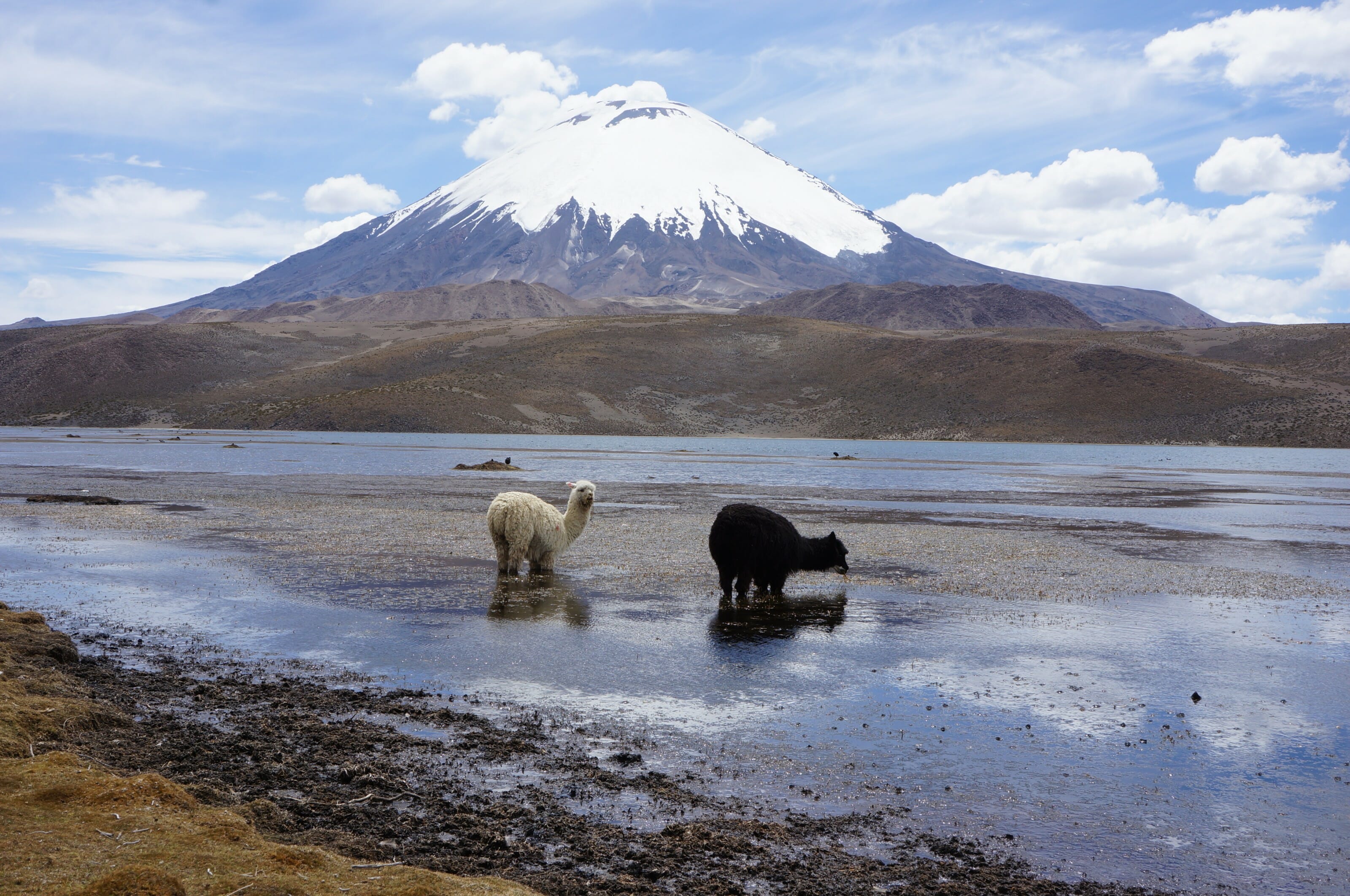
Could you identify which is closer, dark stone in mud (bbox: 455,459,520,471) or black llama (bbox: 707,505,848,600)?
black llama (bbox: 707,505,848,600)

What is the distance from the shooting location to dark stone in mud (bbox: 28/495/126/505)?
918 inches

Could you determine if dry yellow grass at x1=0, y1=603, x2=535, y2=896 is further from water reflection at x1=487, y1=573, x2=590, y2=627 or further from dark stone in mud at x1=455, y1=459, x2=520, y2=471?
dark stone in mud at x1=455, y1=459, x2=520, y2=471

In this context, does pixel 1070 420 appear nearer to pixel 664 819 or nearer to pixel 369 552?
pixel 369 552

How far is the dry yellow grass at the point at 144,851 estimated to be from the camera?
3.97 metres

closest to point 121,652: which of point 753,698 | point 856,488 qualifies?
point 753,698

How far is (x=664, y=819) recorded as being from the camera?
580 centimetres

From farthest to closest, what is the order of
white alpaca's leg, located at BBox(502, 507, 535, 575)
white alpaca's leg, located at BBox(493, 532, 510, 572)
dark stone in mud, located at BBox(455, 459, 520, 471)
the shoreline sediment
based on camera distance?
dark stone in mud, located at BBox(455, 459, 520, 471) → white alpaca's leg, located at BBox(493, 532, 510, 572) → white alpaca's leg, located at BBox(502, 507, 535, 575) → the shoreline sediment

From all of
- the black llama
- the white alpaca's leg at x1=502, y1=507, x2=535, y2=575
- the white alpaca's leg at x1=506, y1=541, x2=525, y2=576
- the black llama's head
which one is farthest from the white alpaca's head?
the black llama's head

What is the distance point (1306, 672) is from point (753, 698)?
5711mm

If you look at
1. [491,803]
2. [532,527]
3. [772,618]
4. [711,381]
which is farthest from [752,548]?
[711,381]

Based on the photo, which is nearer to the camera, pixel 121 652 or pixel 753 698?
pixel 753 698

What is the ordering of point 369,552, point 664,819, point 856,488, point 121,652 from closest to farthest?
point 664,819
point 121,652
point 369,552
point 856,488

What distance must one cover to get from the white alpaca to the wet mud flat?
6.25 m

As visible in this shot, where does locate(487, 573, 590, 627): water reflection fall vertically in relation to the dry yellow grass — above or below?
below
